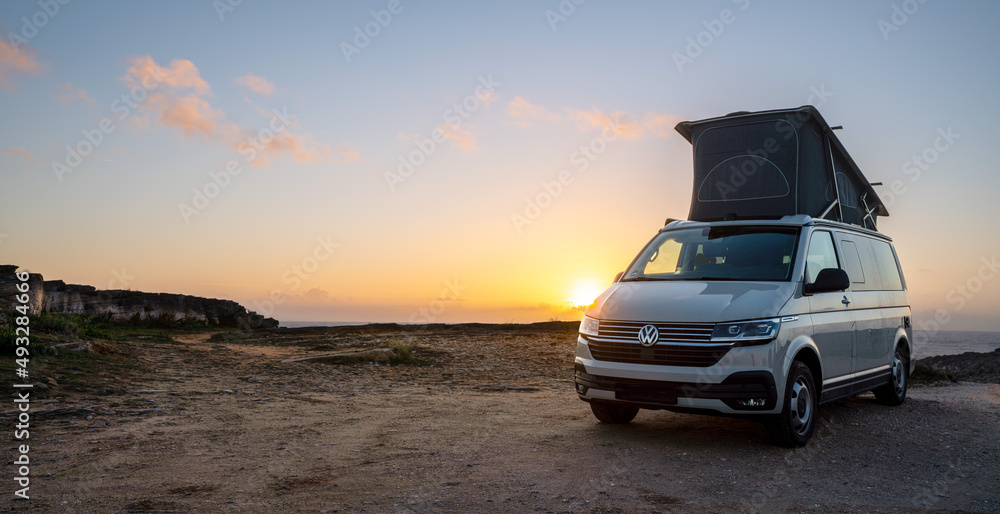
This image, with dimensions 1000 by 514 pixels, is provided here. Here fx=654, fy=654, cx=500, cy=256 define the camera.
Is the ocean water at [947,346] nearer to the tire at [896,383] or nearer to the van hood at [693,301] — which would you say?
the tire at [896,383]

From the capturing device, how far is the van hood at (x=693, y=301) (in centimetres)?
582

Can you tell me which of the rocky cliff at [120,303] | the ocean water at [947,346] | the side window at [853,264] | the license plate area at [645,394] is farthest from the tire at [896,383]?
the rocky cliff at [120,303]

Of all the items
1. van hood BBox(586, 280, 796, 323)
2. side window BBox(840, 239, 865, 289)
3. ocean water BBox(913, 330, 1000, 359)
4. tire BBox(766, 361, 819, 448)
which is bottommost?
ocean water BBox(913, 330, 1000, 359)

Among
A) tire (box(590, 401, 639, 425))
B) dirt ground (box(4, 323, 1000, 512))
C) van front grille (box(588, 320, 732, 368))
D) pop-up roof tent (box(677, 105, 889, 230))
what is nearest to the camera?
dirt ground (box(4, 323, 1000, 512))

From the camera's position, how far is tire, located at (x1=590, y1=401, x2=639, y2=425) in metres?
7.02

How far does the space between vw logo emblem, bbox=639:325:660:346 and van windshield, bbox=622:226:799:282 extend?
102cm

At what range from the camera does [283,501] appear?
4.35 meters

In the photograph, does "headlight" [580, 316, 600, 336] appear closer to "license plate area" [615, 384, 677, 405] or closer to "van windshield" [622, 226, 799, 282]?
"license plate area" [615, 384, 677, 405]

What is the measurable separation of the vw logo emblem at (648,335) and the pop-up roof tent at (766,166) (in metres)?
2.91

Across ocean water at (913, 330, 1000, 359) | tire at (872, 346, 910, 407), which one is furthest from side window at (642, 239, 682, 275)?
ocean water at (913, 330, 1000, 359)

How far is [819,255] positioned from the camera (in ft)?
23.2

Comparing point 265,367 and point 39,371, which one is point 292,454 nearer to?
point 39,371

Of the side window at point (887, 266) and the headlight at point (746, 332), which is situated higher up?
the side window at point (887, 266)

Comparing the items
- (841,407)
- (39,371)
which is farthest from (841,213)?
(39,371)
